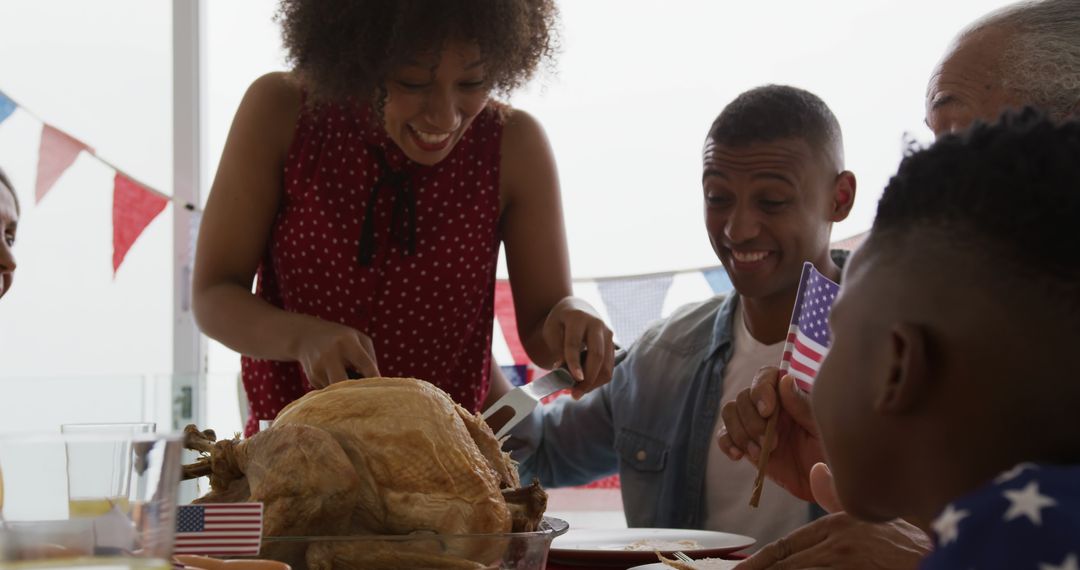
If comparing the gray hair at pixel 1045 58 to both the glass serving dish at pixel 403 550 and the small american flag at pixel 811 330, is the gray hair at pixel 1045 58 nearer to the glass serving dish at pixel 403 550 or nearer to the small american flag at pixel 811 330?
the small american flag at pixel 811 330

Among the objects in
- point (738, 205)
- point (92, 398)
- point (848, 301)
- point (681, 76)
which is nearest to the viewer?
point (848, 301)

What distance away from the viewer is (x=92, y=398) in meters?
3.57

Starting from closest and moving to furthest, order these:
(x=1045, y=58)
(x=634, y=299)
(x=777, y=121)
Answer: (x=1045, y=58), (x=777, y=121), (x=634, y=299)

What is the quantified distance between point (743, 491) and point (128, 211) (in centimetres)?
230

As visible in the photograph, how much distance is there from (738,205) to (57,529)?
5.47 feet

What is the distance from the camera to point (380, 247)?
1979 mm

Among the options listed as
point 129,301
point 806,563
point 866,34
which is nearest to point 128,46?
point 129,301

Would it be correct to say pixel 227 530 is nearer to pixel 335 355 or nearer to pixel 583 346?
pixel 335 355

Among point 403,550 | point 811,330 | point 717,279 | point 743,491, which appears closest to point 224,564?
point 403,550

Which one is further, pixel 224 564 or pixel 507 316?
pixel 507 316

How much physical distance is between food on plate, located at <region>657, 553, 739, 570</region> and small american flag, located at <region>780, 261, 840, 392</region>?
294 mm

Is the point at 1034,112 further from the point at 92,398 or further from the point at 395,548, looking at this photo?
the point at 92,398

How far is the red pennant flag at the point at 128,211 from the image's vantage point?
350cm

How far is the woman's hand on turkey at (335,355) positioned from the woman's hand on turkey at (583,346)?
32 centimetres
